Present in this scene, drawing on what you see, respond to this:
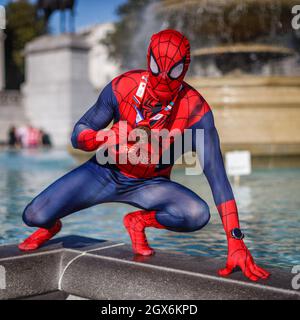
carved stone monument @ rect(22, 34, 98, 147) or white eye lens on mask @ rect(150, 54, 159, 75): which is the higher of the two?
carved stone monument @ rect(22, 34, 98, 147)

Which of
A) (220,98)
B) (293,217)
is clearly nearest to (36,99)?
(220,98)

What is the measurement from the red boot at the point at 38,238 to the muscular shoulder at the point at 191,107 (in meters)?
1.04

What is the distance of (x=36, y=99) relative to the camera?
116ft

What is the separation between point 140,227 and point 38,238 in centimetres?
63

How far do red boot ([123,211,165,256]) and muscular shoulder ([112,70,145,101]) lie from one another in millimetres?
749

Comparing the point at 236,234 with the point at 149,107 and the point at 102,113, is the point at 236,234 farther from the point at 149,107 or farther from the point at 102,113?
the point at 102,113

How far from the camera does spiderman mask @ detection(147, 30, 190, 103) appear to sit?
396 cm

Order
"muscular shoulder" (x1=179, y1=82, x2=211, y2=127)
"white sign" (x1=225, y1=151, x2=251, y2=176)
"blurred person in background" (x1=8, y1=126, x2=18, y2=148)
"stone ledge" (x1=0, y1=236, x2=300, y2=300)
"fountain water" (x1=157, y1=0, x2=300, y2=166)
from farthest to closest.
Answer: "blurred person in background" (x1=8, y1=126, x2=18, y2=148)
"fountain water" (x1=157, y1=0, x2=300, y2=166)
"white sign" (x1=225, y1=151, x2=251, y2=176)
"muscular shoulder" (x1=179, y1=82, x2=211, y2=127)
"stone ledge" (x1=0, y1=236, x2=300, y2=300)

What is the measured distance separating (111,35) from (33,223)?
163 ft

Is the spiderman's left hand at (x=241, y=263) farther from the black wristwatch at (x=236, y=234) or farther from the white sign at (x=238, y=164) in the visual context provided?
the white sign at (x=238, y=164)

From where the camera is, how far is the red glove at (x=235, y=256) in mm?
3727

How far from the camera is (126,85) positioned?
4.14 m

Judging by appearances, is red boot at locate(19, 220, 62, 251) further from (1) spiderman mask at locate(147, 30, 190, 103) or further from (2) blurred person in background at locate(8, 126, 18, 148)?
(2) blurred person in background at locate(8, 126, 18, 148)

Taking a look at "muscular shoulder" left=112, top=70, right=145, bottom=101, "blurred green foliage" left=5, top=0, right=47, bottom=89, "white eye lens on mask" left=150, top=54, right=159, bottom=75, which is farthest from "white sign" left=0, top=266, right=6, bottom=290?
"blurred green foliage" left=5, top=0, right=47, bottom=89
